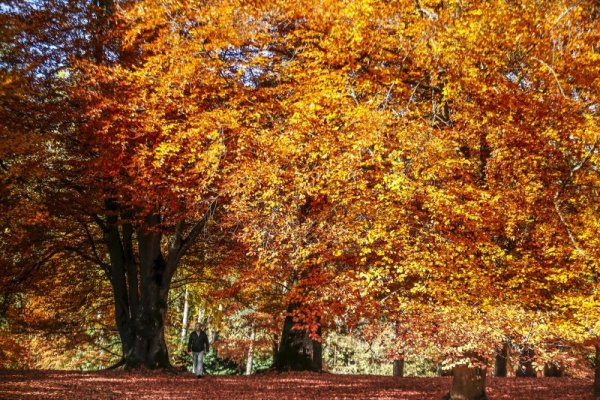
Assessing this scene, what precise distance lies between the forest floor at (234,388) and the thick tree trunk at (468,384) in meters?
1.33

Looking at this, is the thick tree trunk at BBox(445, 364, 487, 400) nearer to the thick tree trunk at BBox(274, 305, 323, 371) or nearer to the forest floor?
the forest floor

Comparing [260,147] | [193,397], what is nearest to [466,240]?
[260,147]

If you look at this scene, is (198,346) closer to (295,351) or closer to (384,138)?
(295,351)

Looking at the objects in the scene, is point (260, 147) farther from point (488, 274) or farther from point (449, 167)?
point (488, 274)

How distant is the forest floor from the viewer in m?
13.6

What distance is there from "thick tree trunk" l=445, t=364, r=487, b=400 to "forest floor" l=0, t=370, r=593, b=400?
1.33 m

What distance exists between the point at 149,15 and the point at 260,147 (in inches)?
206

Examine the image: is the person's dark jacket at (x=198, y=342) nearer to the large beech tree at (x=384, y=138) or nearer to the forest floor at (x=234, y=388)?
the forest floor at (x=234, y=388)

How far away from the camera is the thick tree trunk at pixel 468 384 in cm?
1427

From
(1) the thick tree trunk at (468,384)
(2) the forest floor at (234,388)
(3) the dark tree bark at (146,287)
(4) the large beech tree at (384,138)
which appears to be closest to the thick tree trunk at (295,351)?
(2) the forest floor at (234,388)

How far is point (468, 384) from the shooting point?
47.0 ft

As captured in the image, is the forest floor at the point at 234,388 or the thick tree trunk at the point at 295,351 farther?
the thick tree trunk at the point at 295,351

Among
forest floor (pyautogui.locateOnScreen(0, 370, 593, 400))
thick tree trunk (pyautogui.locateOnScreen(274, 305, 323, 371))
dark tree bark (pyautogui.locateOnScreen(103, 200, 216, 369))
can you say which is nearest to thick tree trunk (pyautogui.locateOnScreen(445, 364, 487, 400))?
forest floor (pyautogui.locateOnScreen(0, 370, 593, 400))

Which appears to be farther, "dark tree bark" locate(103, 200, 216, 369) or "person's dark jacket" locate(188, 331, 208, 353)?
"dark tree bark" locate(103, 200, 216, 369)
